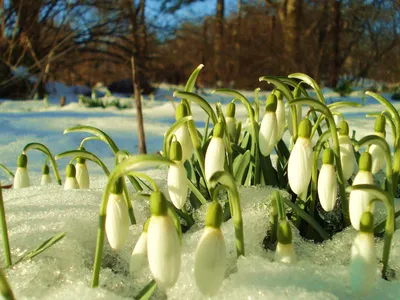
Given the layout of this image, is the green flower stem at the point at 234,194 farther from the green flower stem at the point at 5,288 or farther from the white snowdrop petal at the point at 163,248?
the green flower stem at the point at 5,288

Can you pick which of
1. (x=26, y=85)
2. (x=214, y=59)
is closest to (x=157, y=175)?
(x=26, y=85)

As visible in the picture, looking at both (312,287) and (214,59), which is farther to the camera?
(214,59)

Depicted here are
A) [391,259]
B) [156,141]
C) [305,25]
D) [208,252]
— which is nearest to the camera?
[208,252]

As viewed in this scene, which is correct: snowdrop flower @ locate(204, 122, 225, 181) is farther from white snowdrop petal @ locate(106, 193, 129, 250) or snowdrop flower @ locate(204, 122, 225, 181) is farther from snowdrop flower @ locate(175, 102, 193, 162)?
white snowdrop petal @ locate(106, 193, 129, 250)

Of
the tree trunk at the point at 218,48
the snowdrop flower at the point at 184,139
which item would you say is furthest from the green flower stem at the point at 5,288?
the tree trunk at the point at 218,48

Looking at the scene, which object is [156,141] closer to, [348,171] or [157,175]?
Result: [157,175]

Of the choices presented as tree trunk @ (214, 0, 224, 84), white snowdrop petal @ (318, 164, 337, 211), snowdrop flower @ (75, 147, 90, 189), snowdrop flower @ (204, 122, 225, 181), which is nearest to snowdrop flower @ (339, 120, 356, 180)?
white snowdrop petal @ (318, 164, 337, 211)
